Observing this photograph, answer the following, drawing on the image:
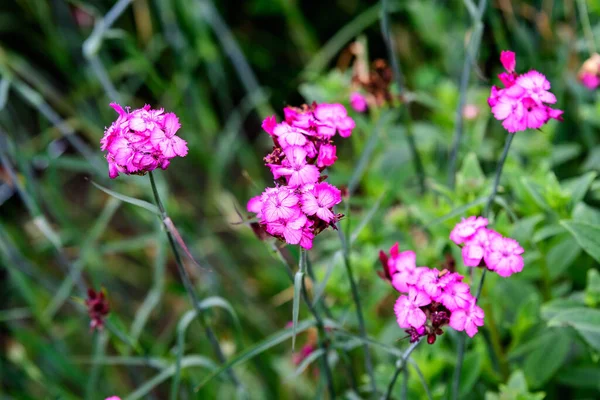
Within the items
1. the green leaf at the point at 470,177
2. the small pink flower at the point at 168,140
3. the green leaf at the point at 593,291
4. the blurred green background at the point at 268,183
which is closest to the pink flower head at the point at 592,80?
the blurred green background at the point at 268,183

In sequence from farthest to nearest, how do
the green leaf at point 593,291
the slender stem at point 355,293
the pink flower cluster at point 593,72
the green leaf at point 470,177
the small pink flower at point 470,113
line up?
the small pink flower at point 470,113, the pink flower cluster at point 593,72, the green leaf at point 470,177, the green leaf at point 593,291, the slender stem at point 355,293

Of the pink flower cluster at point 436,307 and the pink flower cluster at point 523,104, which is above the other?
the pink flower cluster at point 523,104

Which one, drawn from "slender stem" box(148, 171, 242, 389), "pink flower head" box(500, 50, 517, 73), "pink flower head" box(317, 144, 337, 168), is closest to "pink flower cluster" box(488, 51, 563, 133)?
"pink flower head" box(500, 50, 517, 73)

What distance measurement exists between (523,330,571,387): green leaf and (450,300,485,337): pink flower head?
0.57m

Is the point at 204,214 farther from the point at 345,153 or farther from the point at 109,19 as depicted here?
the point at 109,19

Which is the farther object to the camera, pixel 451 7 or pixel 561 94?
pixel 451 7

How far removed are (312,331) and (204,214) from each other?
61.7 inches

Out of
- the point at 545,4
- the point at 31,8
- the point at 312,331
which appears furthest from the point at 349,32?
the point at 312,331

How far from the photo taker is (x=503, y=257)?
0.95 meters

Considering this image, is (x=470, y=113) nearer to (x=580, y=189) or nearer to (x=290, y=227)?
(x=580, y=189)

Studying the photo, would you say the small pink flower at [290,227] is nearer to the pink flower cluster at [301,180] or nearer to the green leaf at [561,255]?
the pink flower cluster at [301,180]

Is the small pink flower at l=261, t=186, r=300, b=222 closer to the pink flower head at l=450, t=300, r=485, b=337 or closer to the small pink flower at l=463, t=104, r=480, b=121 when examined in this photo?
the pink flower head at l=450, t=300, r=485, b=337

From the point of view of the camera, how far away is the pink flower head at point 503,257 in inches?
37.2

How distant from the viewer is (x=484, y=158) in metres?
1.90
